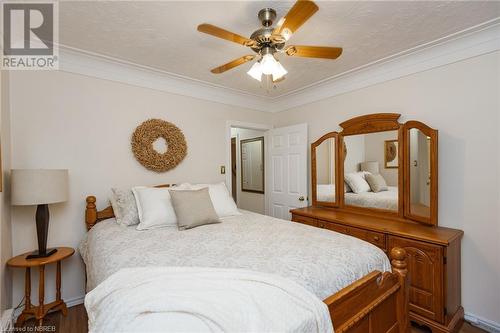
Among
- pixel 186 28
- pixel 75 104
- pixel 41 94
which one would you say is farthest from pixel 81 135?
pixel 186 28

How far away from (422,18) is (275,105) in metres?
2.38

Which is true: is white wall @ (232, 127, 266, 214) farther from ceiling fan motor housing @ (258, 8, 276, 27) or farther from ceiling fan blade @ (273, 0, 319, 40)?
ceiling fan blade @ (273, 0, 319, 40)

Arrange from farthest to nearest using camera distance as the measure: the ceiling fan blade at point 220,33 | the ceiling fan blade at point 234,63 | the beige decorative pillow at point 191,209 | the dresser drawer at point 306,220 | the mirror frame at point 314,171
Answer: the mirror frame at point 314,171
the dresser drawer at point 306,220
the beige decorative pillow at point 191,209
the ceiling fan blade at point 234,63
the ceiling fan blade at point 220,33

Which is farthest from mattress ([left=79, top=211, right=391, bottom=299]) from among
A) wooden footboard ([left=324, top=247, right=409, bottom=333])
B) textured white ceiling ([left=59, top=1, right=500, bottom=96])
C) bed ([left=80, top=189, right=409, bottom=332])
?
textured white ceiling ([left=59, top=1, right=500, bottom=96])

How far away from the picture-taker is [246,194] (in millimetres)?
5016

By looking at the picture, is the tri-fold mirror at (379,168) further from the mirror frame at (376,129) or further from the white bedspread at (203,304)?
the white bedspread at (203,304)

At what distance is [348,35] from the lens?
2.10m

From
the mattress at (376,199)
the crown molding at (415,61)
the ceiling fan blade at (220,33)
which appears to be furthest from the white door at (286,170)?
the ceiling fan blade at (220,33)

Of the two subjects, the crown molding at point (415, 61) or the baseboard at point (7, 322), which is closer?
the baseboard at point (7, 322)

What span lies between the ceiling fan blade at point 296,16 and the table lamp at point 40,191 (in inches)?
80.8

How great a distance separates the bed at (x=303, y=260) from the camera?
1188 millimetres

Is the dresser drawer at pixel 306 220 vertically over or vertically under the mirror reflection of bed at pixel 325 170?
under

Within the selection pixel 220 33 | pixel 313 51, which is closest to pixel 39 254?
pixel 220 33

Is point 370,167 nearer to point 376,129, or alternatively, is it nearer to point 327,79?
point 376,129
